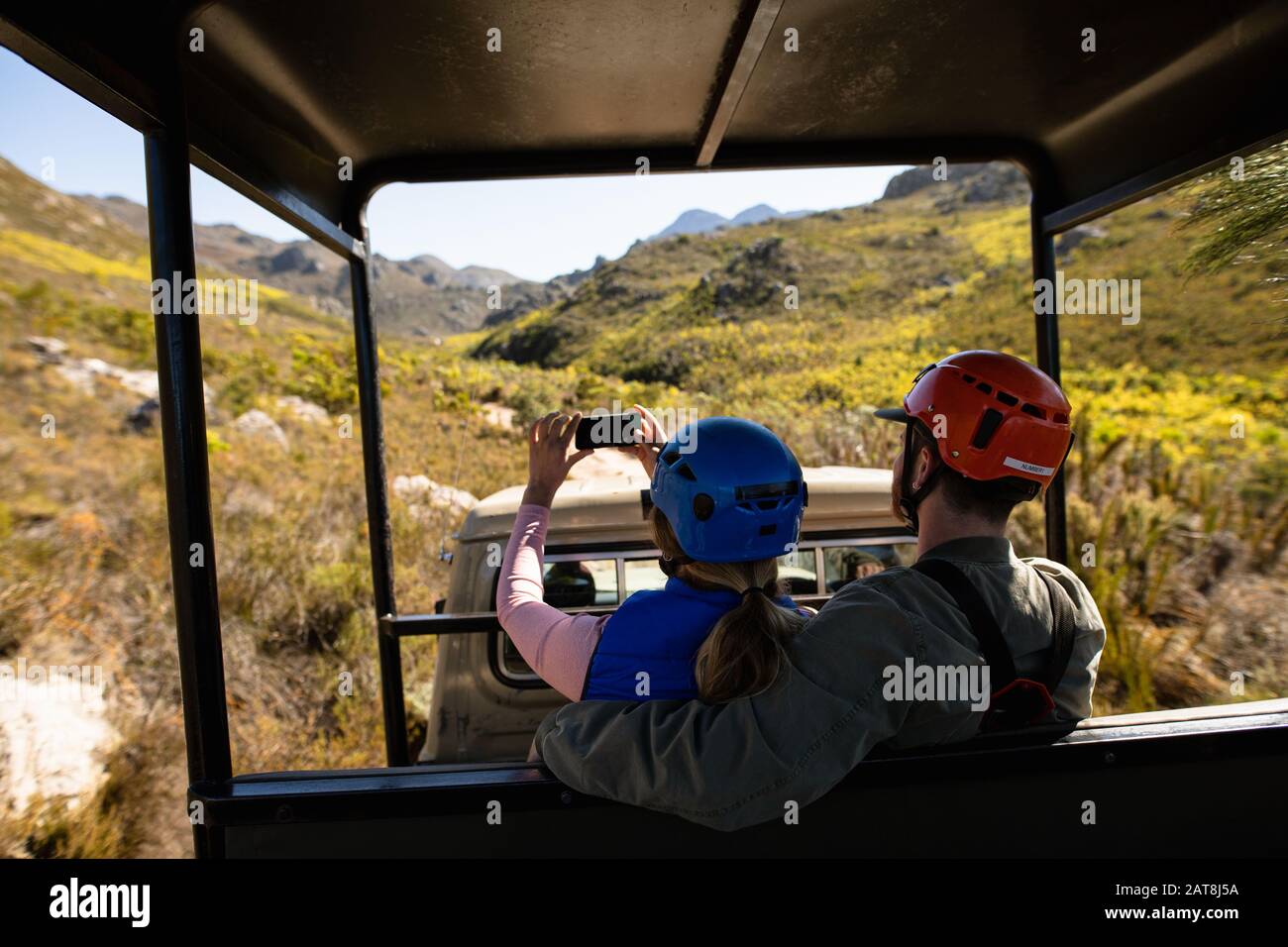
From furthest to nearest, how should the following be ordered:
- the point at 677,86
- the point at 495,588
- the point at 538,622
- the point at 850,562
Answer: the point at 850,562 → the point at 495,588 → the point at 677,86 → the point at 538,622

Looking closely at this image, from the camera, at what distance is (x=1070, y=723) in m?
1.55

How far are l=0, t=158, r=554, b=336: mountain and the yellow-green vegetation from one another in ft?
4.13

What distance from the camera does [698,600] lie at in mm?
1545

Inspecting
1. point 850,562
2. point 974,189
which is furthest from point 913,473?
point 974,189

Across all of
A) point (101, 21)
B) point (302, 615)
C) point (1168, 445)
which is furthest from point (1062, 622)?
point (1168, 445)

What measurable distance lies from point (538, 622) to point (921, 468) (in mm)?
901

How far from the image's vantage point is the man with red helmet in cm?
135

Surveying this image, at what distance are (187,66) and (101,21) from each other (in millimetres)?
575

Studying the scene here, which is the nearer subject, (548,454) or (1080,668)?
(1080,668)

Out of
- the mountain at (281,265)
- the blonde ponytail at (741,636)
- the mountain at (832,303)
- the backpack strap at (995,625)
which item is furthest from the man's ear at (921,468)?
the mountain at (832,303)

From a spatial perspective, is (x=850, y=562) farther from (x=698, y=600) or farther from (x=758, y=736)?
(x=758, y=736)

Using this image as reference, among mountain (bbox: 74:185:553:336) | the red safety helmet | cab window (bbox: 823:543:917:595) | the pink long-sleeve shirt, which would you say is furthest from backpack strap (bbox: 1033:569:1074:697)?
mountain (bbox: 74:185:553:336)

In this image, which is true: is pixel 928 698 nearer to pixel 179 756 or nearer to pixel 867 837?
pixel 867 837

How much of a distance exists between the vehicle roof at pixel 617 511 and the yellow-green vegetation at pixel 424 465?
1.28 metres
